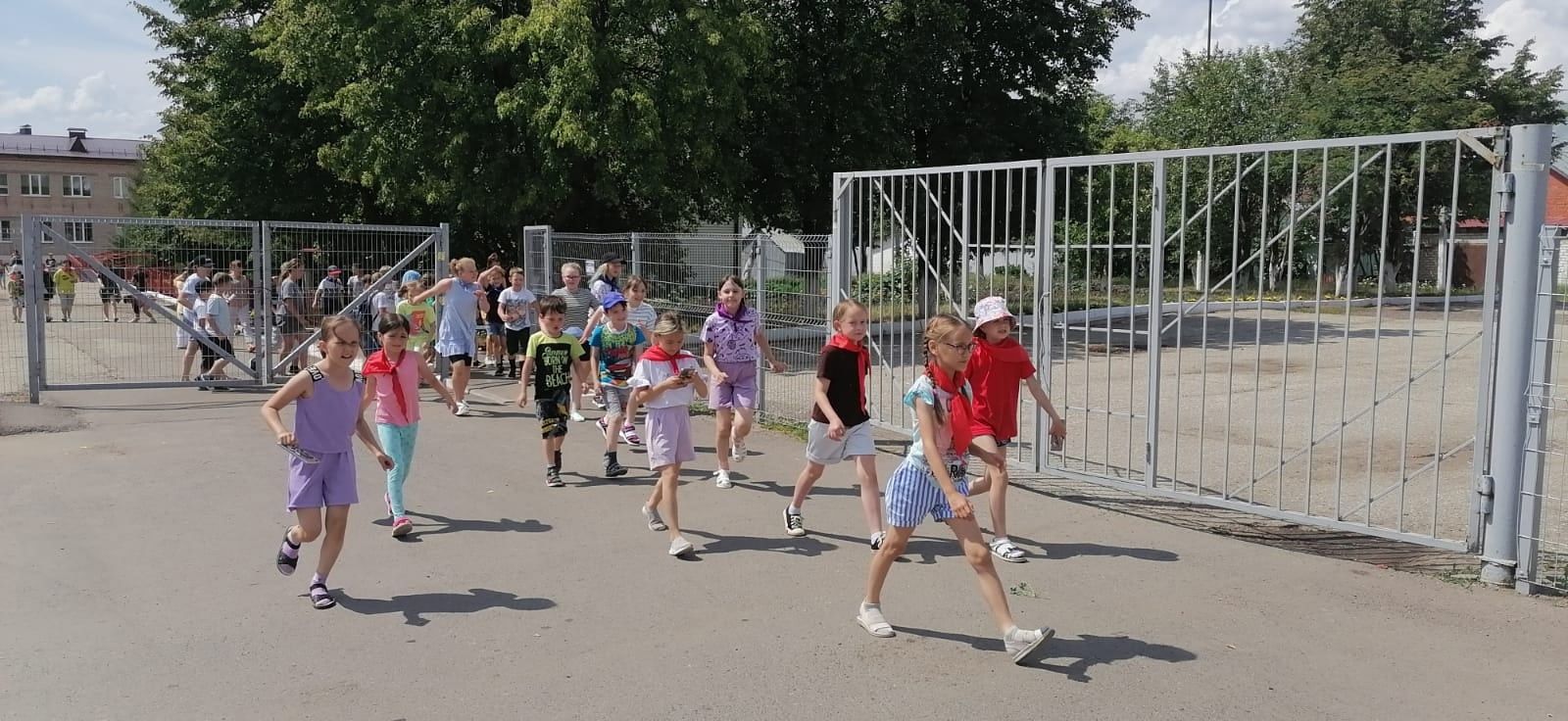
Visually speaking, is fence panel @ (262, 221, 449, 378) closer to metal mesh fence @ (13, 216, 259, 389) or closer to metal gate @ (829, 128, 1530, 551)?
metal mesh fence @ (13, 216, 259, 389)

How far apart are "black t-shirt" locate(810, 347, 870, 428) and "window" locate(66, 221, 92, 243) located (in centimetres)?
1095

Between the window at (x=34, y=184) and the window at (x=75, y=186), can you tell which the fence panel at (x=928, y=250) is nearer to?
the window at (x=75, y=186)

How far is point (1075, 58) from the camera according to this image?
23.2 meters

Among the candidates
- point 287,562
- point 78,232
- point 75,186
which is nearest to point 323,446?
point 287,562

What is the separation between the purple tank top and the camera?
5676mm

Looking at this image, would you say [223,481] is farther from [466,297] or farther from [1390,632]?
[1390,632]

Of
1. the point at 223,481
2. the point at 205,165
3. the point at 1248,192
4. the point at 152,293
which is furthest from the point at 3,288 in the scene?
the point at 1248,192

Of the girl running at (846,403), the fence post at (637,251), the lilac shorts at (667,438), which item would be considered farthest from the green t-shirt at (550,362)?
the fence post at (637,251)

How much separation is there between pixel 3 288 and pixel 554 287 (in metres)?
28.9

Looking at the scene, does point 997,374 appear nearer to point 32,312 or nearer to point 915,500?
point 915,500

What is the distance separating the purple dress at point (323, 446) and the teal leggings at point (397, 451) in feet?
4.41

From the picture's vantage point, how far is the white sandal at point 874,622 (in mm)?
5277

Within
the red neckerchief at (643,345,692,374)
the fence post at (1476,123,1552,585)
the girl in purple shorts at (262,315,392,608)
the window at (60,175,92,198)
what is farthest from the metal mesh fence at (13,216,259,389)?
the window at (60,175,92,198)

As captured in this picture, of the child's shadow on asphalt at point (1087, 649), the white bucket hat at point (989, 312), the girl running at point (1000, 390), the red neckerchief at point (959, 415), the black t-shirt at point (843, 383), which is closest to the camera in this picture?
the child's shadow on asphalt at point (1087, 649)
